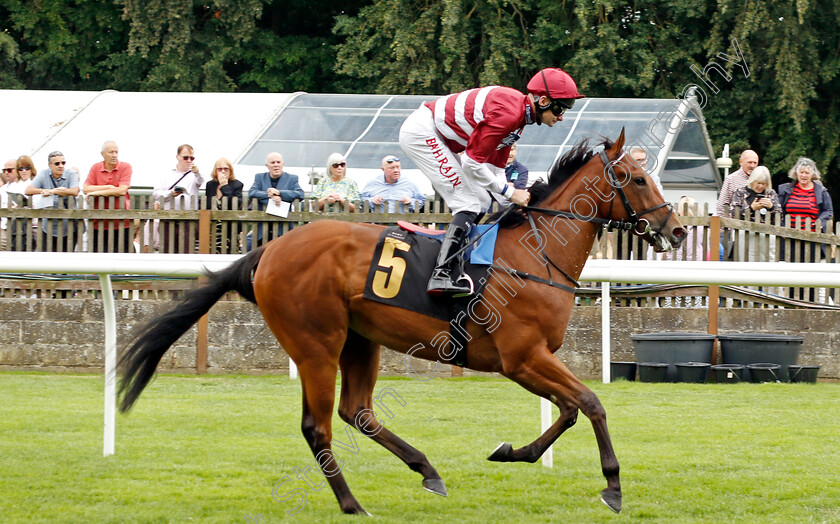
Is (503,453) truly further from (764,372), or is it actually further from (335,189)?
(335,189)

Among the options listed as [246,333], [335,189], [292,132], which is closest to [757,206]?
[335,189]

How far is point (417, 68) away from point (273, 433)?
42.0ft

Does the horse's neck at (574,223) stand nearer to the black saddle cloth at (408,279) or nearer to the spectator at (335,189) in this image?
the black saddle cloth at (408,279)

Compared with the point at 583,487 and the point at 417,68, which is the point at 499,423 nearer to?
the point at 583,487

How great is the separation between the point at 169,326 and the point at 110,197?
5064mm

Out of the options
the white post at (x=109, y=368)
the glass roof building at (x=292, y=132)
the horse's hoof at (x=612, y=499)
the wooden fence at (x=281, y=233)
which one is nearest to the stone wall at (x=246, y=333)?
the wooden fence at (x=281, y=233)

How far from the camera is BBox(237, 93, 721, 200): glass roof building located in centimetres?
1391

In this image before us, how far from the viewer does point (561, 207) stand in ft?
17.3

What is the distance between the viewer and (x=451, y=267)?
5.08 meters

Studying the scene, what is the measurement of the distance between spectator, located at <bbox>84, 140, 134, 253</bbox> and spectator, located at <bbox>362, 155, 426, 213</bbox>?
2.32 metres

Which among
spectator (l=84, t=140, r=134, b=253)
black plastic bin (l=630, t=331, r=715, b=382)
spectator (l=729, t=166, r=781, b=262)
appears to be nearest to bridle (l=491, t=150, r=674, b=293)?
black plastic bin (l=630, t=331, r=715, b=382)

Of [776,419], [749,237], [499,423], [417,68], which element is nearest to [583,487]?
[499,423]

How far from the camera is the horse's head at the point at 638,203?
513cm

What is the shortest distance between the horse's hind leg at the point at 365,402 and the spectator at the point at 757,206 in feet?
17.2
